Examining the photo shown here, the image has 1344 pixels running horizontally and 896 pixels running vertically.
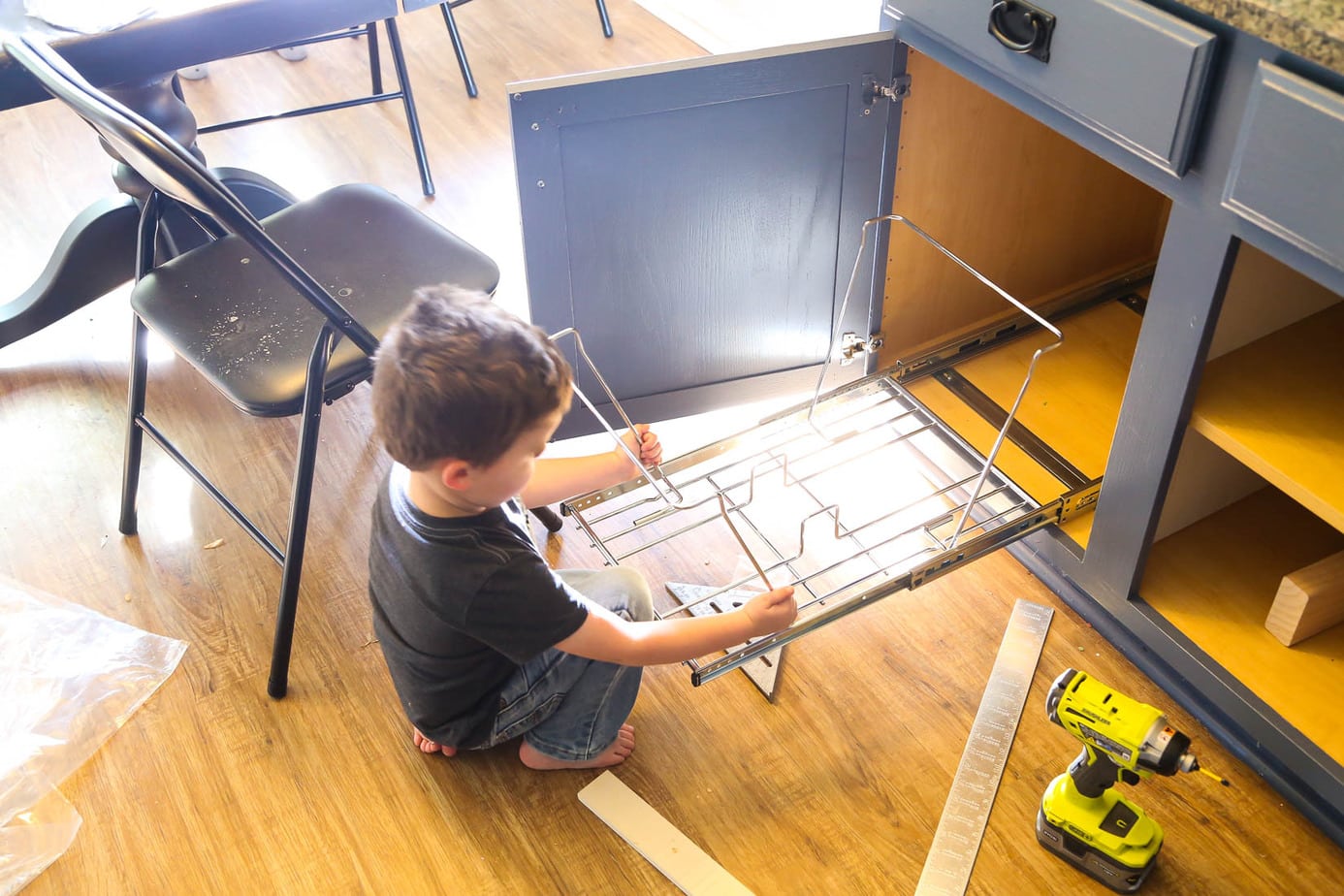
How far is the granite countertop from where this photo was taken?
0.89 m

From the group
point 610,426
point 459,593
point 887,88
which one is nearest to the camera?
point 459,593

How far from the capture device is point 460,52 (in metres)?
2.63

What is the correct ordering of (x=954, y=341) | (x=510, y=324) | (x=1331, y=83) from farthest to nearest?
1. (x=954, y=341)
2. (x=510, y=324)
3. (x=1331, y=83)

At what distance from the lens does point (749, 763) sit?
4.65 ft

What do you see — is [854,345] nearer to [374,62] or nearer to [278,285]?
[278,285]

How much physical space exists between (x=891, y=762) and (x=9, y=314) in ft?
5.23

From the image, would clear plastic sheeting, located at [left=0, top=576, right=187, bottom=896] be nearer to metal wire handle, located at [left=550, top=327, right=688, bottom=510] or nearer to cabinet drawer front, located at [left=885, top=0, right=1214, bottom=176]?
metal wire handle, located at [left=550, top=327, right=688, bottom=510]

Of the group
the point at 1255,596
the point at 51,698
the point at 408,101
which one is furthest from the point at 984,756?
the point at 408,101

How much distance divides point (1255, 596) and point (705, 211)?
799 millimetres

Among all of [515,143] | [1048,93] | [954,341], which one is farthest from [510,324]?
[954,341]

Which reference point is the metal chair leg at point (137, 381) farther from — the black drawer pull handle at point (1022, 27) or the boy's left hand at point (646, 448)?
the black drawer pull handle at point (1022, 27)

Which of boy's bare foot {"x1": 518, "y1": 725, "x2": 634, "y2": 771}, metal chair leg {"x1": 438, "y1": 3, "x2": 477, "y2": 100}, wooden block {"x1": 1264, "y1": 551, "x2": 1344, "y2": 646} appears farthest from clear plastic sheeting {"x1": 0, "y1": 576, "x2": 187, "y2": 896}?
metal chair leg {"x1": 438, "y1": 3, "x2": 477, "y2": 100}

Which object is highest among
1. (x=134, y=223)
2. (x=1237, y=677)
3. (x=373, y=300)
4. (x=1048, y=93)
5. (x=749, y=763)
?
(x=1048, y=93)

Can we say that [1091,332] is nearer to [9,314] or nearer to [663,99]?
[663,99]
